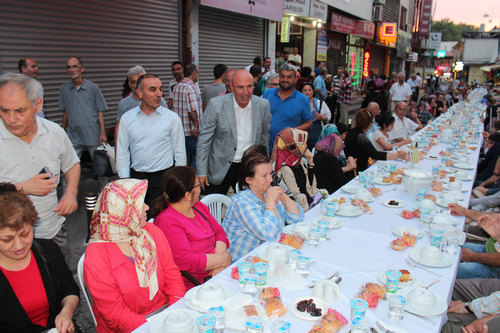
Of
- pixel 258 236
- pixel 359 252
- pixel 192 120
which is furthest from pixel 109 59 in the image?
pixel 359 252

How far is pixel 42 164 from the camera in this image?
95.0 inches

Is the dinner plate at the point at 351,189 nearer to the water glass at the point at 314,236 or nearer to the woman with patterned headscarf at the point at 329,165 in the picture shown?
the woman with patterned headscarf at the point at 329,165

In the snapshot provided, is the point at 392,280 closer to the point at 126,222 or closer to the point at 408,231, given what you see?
the point at 408,231

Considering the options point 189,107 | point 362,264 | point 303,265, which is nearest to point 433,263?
point 362,264

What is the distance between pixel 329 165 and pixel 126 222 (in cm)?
271

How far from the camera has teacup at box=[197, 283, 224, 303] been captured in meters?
1.83

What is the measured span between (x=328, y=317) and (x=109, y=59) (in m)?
5.99

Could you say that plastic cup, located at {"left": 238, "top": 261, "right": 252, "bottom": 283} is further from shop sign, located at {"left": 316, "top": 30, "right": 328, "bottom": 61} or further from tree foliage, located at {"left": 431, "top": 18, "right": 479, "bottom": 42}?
tree foliage, located at {"left": 431, "top": 18, "right": 479, "bottom": 42}

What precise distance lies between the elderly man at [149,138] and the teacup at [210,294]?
1.91 m

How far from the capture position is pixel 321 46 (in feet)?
49.2

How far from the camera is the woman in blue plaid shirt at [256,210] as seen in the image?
8.46 feet

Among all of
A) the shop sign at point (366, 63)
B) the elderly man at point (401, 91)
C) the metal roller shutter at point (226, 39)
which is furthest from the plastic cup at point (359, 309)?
the shop sign at point (366, 63)

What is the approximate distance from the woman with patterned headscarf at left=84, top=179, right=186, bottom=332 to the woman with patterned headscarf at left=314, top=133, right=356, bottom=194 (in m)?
2.53

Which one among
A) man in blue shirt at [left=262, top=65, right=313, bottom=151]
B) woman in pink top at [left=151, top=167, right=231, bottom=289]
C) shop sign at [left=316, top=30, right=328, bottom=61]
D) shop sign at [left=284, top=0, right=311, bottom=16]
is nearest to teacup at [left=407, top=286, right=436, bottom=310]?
woman in pink top at [left=151, top=167, right=231, bottom=289]
